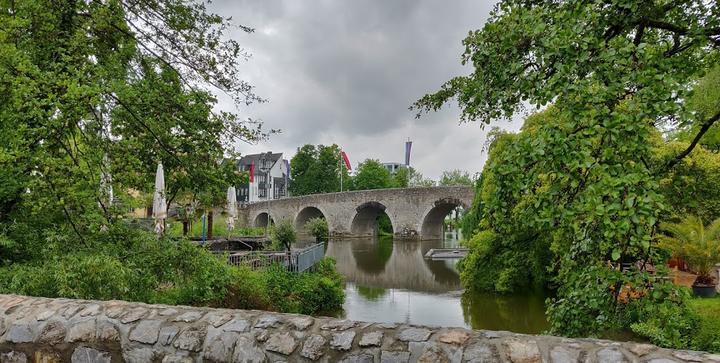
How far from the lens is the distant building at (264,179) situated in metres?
70.7

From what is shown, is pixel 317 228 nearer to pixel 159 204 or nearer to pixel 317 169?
pixel 317 169

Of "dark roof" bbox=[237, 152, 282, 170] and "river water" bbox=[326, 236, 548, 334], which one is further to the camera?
"dark roof" bbox=[237, 152, 282, 170]

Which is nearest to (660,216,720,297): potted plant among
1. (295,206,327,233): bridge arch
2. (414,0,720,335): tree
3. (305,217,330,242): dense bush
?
(414,0,720,335): tree

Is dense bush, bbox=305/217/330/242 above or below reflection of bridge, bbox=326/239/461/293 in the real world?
above

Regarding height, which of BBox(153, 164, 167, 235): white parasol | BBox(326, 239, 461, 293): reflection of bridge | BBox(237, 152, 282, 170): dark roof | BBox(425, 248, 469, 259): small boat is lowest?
→ BBox(326, 239, 461, 293): reflection of bridge

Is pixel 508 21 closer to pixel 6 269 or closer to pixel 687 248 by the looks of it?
pixel 6 269

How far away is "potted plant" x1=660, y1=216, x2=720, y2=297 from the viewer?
10.1 meters

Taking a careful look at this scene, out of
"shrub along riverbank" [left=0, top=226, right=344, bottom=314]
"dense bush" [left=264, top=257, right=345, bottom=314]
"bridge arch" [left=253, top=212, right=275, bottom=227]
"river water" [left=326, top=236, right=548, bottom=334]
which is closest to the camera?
"shrub along riverbank" [left=0, top=226, right=344, bottom=314]

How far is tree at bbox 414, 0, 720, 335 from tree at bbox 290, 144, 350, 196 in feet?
175

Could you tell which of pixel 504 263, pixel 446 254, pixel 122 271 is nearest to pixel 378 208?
pixel 446 254

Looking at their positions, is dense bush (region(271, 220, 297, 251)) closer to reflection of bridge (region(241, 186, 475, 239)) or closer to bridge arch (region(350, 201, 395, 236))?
reflection of bridge (region(241, 186, 475, 239))

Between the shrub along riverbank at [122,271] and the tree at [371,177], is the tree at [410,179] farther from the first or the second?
the shrub along riverbank at [122,271]

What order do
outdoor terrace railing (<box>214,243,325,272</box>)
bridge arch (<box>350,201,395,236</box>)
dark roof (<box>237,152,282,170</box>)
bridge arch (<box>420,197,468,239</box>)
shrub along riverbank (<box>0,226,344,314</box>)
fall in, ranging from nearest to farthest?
shrub along riverbank (<box>0,226,344,314</box>), outdoor terrace railing (<box>214,243,325,272</box>), bridge arch (<box>420,197,468,239</box>), bridge arch (<box>350,201,395,236</box>), dark roof (<box>237,152,282,170</box>)

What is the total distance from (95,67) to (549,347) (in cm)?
570
